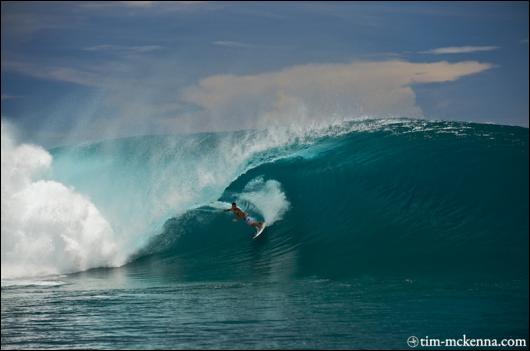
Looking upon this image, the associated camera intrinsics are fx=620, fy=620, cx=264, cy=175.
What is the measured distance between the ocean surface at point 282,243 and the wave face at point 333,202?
44 millimetres

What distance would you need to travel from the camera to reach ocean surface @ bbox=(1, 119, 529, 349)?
25.7 feet

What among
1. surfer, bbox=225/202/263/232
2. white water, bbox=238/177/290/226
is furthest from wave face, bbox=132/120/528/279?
surfer, bbox=225/202/263/232

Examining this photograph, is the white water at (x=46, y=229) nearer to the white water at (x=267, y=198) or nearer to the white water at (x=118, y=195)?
the white water at (x=118, y=195)

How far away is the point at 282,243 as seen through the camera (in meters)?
13.3

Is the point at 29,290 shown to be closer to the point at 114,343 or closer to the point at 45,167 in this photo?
the point at 114,343

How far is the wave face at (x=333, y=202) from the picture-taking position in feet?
39.0

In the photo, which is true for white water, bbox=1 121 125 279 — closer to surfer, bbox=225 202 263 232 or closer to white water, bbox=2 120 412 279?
white water, bbox=2 120 412 279

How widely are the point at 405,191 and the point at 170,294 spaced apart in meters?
6.47

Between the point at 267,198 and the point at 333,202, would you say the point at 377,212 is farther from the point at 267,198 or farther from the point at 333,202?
the point at 267,198

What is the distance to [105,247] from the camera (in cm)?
1402

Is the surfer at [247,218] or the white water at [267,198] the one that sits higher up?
the white water at [267,198]

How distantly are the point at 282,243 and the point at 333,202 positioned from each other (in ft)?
6.56

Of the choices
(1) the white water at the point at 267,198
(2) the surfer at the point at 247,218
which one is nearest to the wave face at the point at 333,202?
(1) the white water at the point at 267,198

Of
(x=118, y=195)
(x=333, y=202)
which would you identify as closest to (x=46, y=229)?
(x=118, y=195)
